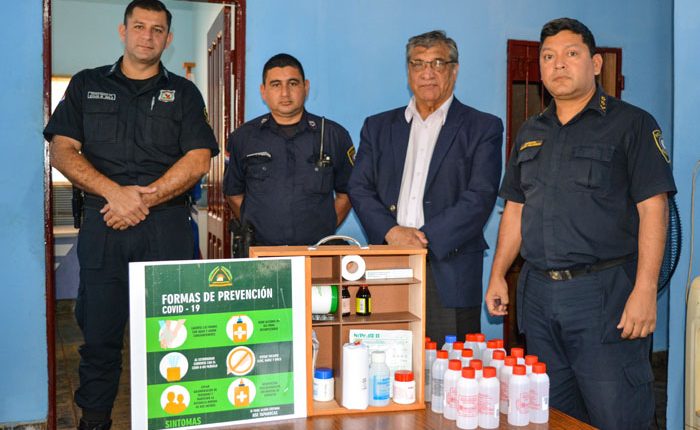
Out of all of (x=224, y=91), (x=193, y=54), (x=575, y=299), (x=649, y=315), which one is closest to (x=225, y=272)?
(x=575, y=299)

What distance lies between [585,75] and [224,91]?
2220mm

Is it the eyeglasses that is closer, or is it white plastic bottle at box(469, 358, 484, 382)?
white plastic bottle at box(469, 358, 484, 382)

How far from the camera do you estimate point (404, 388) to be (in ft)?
5.76

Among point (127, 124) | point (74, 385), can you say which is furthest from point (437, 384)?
point (74, 385)

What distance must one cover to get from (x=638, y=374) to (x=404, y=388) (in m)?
0.82

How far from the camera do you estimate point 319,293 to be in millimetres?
1812

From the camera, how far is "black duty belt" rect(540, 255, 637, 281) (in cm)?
217

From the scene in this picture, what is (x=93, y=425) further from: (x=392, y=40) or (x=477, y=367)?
(x=392, y=40)

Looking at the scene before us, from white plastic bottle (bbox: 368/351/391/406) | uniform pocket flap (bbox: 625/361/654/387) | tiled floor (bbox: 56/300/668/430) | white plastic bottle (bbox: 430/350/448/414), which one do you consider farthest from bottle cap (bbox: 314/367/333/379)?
tiled floor (bbox: 56/300/668/430)

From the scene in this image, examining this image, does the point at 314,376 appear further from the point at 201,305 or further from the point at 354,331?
the point at 201,305

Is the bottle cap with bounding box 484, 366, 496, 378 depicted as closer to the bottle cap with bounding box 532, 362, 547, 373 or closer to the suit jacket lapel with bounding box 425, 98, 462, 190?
the bottle cap with bounding box 532, 362, 547, 373

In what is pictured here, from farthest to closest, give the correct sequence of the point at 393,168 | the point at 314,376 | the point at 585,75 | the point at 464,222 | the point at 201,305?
the point at 393,168 < the point at 464,222 < the point at 585,75 < the point at 314,376 < the point at 201,305

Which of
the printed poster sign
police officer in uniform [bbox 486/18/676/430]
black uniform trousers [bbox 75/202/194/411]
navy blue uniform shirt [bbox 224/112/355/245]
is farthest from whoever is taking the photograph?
navy blue uniform shirt [bbox 224/112/355/245]

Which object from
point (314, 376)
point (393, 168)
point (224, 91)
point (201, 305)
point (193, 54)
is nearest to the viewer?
point (201, 305)
